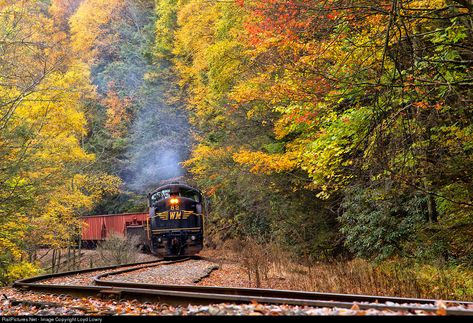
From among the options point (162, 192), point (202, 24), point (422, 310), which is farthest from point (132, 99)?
point (422, 310)

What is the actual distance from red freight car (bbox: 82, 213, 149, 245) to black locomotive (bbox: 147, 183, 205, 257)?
5229 mm

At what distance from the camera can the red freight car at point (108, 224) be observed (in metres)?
25.1

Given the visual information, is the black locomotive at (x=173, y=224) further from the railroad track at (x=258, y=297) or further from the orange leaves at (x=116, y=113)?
the orange leaves at (x=116, y=113)

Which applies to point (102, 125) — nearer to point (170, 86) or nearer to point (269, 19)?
point (170, 86)

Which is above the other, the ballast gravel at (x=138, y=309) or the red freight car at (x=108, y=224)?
the red freight car at (x=108, y=224)

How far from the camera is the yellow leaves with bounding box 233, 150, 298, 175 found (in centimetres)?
1411

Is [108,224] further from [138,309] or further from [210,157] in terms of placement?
[138,309]

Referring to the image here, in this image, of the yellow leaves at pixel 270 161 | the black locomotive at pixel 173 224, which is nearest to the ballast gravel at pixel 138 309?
the yellow leaves at pixel 270 161

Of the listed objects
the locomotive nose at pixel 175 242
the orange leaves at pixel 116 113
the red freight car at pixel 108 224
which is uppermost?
the orange leaves at pixel 116 113

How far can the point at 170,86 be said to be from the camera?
115ft

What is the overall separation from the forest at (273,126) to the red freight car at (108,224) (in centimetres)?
204

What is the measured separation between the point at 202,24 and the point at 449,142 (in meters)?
19.9

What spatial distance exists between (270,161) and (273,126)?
Result: 3.90 m

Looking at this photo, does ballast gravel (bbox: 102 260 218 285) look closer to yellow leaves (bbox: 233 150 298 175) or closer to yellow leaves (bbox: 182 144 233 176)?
Result: yellow leaves (bbox: 233 150 298 175)
